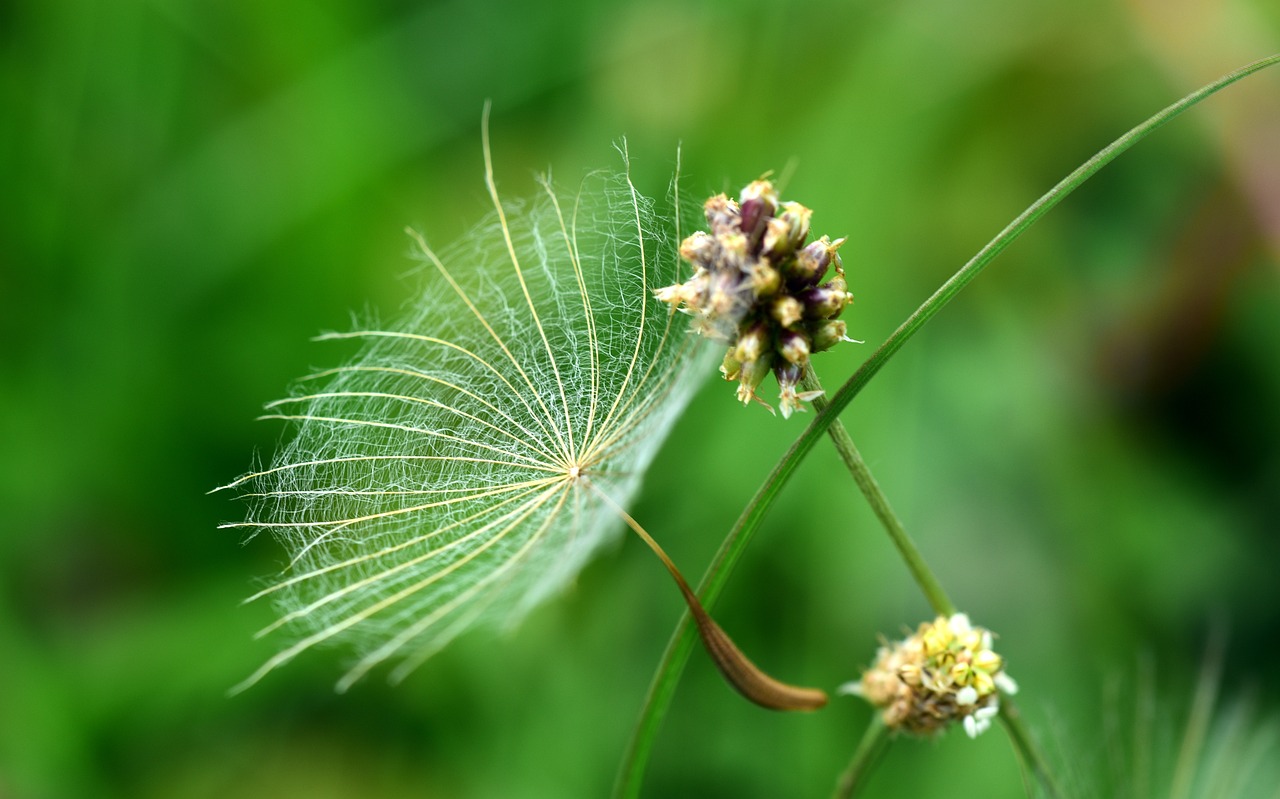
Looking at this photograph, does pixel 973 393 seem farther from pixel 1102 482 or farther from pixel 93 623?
pixel 93 623

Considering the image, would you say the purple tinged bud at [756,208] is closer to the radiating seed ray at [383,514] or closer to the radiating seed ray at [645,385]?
the radiating seed ray at [645,385]

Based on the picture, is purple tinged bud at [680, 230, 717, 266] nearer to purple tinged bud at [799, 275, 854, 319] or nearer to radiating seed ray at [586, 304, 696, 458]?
purple tinged bud at [799, 275, 854, 319]

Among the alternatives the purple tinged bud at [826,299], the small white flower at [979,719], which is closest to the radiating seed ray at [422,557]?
the purple tinged bud at [826,299]

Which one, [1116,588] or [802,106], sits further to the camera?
[802,106]

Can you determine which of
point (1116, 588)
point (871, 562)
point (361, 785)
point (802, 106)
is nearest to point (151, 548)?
point (361, 785)

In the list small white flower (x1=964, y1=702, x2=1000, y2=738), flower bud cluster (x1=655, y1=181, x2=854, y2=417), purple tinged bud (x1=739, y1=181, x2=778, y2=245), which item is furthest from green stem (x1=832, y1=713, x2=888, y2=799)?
purple tinged bud (x1=739, y1=181, x2=778, y2=245)

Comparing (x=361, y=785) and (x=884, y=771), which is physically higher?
(x=361, y=785)

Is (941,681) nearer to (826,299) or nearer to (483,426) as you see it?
(826,299)

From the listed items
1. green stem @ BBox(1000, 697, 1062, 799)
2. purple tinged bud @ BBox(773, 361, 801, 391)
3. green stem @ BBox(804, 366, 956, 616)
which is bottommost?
green stem @ BBox(1000, 697, 1062, 799)
